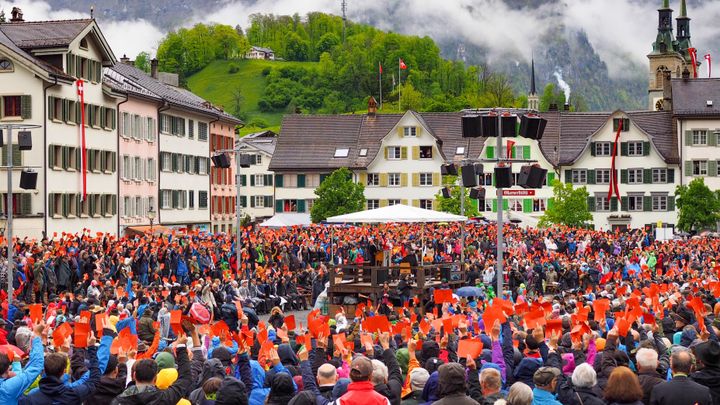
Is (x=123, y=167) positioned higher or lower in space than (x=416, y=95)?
lower

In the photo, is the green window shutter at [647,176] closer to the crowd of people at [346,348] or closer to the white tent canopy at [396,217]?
the crowd of people at [346,348]

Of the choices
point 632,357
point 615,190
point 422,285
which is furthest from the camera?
point 615,190

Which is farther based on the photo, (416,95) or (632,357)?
(416,95)

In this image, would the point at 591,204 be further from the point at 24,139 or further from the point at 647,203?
the point at 24,139

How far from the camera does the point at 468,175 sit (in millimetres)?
26656

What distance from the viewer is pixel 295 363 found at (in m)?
14.0

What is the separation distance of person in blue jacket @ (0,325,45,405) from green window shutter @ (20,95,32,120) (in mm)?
42241

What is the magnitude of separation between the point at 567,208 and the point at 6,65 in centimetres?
4065

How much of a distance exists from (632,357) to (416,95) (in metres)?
145

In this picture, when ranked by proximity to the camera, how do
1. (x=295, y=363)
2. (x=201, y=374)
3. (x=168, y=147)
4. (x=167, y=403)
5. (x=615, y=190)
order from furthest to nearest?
(x=615, y=190)
(x=168, y=147)
(x=295, y=363)
(x=201, y=374)
(x=167, y=403)

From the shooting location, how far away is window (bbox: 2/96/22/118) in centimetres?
5256

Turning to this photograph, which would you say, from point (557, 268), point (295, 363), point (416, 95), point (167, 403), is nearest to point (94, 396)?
point (167, 403)

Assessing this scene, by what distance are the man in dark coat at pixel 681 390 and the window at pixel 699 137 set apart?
7898 centimetres

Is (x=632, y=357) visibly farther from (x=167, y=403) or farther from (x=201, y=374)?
(x=167, y=403)
